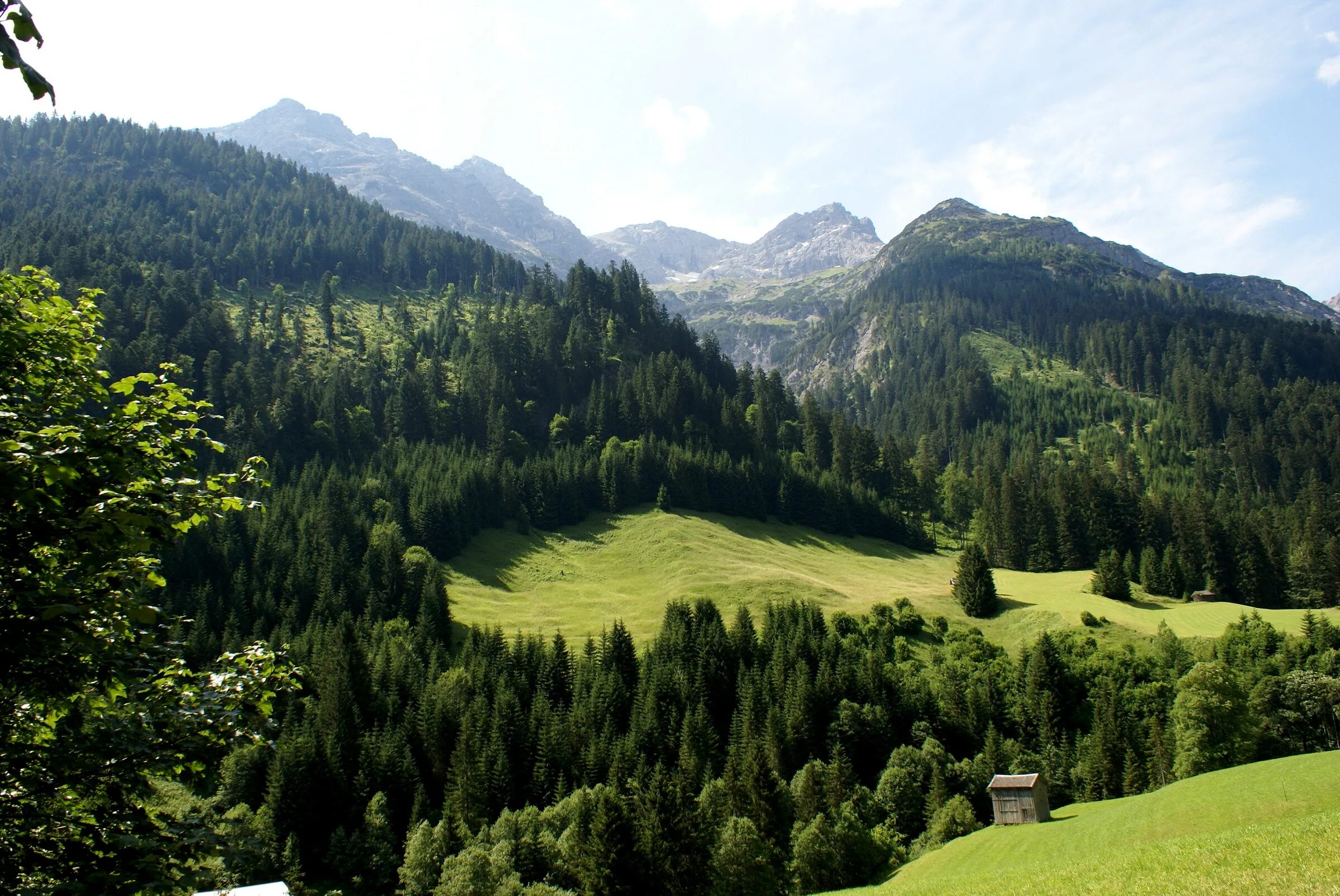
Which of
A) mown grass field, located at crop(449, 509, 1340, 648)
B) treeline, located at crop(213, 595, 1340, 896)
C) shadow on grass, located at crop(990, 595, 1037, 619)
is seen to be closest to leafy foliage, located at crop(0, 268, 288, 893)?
treeline, located at crop(213, 595, 1340, 896)

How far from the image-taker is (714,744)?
8269 cm

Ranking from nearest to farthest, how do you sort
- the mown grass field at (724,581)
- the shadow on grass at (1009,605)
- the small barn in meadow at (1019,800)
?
the small barn in meadow at (1019,800)
the mown grass field at (724,581)
the shadow on grass at (1009,605)

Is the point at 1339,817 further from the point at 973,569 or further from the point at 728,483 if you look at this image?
the point at 728,483

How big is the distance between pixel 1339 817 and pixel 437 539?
12635 centimetres

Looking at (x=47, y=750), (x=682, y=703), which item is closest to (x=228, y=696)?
(x=47, y=750)

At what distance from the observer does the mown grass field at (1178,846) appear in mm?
24297

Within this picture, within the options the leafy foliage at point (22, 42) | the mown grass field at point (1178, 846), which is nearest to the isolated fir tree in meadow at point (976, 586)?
the mown grass field at point (1178, 846)

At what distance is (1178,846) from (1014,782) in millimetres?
35068

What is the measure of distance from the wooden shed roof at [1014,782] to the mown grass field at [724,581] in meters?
38.9

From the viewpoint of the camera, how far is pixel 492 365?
7692 inches

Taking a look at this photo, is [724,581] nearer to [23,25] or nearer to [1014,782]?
[1014,782]

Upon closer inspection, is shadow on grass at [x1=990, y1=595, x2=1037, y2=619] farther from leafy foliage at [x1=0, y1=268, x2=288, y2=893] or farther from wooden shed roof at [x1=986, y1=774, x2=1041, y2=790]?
leafy foliage at [x1=0, y1=268, x2=288, y2=893]

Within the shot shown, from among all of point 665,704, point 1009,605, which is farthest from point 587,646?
point 1009,605

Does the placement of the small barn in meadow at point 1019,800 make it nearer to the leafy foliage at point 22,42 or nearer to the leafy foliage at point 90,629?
the leafy foliage at point 90,629
